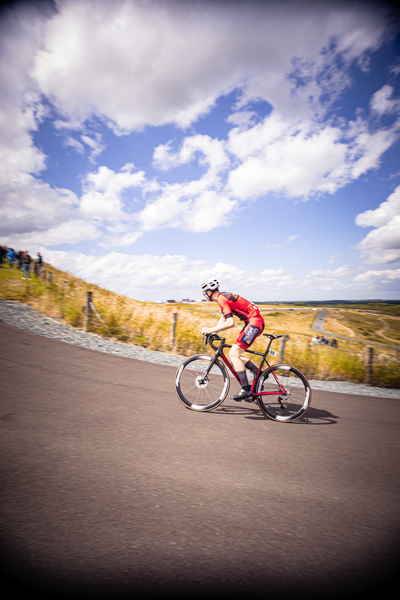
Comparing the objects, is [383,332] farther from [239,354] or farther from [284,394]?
[239,354]

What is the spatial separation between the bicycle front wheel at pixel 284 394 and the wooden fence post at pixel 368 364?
18.0 ft

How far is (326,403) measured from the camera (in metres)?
5.72

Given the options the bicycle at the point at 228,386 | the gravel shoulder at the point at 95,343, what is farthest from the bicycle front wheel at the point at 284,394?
the gravel shoulder at the point at 95,343

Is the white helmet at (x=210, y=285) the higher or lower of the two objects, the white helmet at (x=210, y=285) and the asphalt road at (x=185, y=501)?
the higher

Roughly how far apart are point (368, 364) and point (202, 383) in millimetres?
6883

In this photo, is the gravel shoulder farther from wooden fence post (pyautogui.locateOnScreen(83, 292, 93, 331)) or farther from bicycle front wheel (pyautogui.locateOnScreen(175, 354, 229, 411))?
bicycle front wheel (pyautogui.locateOnScreen(175, 354, 229, 411))

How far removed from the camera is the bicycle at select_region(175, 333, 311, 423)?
15.0ft

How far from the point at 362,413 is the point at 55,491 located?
5246 mm

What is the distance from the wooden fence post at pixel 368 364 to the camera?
888cm

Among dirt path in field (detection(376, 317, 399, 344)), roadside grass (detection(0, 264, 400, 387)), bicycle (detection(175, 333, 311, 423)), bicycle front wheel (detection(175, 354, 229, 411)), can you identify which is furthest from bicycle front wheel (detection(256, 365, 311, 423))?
dirt path in field (detection(376, 317, 399, 344))

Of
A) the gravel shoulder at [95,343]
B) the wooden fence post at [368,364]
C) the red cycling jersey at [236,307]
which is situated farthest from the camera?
the wooden fence post at [368,364]

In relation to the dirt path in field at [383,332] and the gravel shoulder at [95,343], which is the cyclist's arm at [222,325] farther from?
the dirt path in field at [383,332]

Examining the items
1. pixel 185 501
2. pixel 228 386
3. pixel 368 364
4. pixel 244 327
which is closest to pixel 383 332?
pixel 368 364

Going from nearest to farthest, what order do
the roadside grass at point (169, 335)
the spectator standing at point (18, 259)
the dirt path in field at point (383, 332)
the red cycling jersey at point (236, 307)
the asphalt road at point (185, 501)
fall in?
the asphalt road at point (185, 501) < the red cycling jersey at point (236, 307) < the roadside grass at point (169, 335) < the spectator standing at point (18, 259) < the dirt path in field at point (383, 332)
